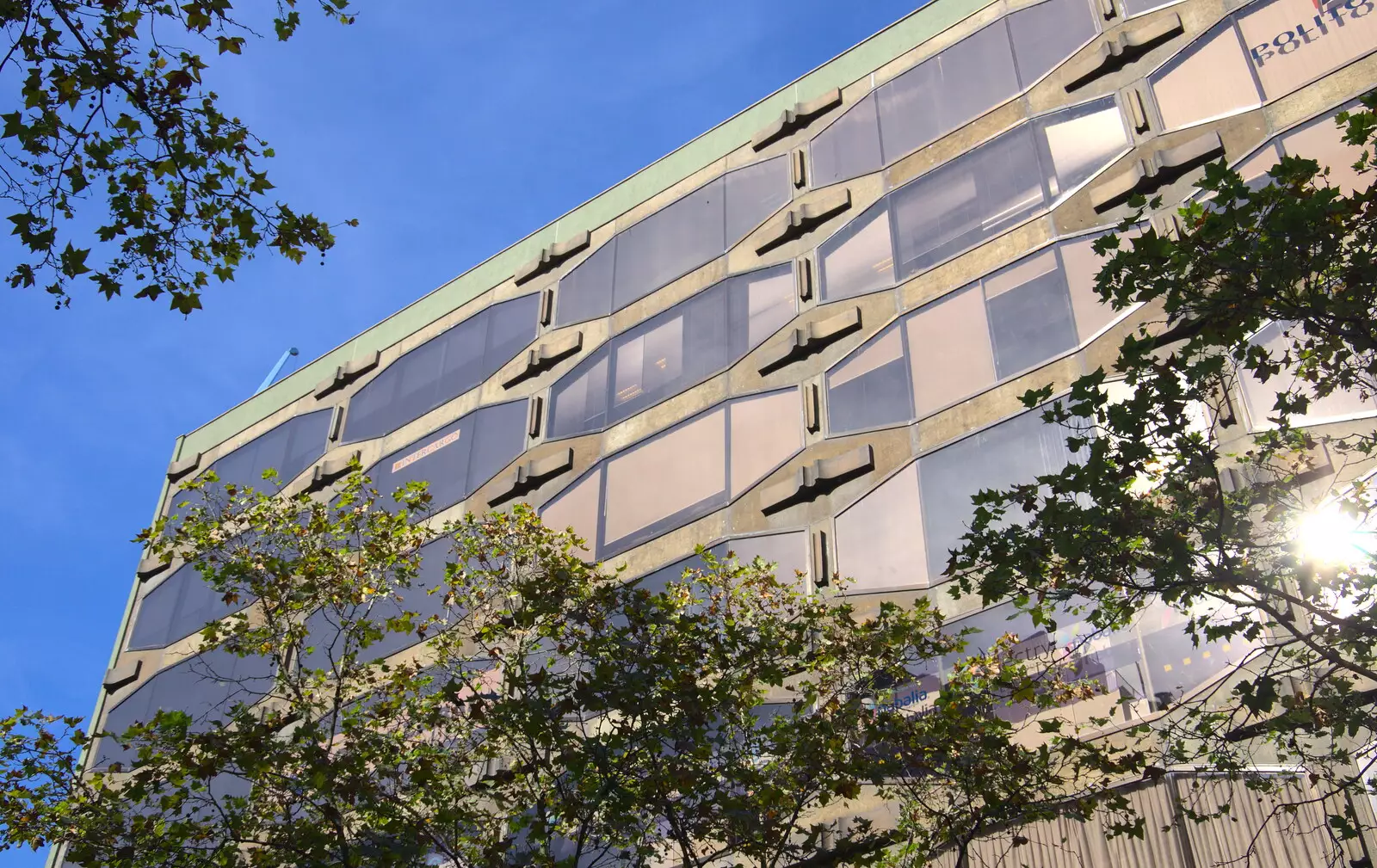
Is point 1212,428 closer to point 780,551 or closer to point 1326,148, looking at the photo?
point 1326,148

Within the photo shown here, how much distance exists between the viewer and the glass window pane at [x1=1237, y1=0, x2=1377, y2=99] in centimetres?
2009

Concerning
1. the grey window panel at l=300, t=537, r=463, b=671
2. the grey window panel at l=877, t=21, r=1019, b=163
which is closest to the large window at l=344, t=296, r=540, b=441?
the grey window panel at l=300, t=537, r=463, b=671

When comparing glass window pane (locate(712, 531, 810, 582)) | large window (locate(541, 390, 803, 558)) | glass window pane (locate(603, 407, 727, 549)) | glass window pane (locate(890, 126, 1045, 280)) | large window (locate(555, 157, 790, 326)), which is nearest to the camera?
glass window pane (locate(712, 531, 810, 582))

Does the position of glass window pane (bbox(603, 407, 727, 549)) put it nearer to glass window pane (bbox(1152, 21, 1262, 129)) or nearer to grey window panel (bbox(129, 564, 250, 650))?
glass window pane (bbox(1152, 21, 1262, 129))

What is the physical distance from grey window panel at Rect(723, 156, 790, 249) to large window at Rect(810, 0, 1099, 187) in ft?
2.81

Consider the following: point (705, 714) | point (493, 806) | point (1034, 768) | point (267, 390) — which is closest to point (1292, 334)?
point (1034, 768)

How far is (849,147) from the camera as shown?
26703 mm

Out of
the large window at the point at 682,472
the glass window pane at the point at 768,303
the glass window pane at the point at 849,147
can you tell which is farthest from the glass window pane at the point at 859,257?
the large window at the point at 682,472

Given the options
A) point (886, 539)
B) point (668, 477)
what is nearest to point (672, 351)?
point (668, 477)

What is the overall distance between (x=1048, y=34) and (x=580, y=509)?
14.0 meters

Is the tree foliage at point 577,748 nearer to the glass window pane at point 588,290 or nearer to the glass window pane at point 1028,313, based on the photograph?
the glass window pane at point 1028,313

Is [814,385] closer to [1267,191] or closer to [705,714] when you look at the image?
[705,714]

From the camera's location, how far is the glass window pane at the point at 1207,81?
21.1 meters

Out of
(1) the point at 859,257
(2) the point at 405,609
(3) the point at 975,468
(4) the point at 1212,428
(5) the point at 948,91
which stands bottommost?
(4) the point at 1212,428
